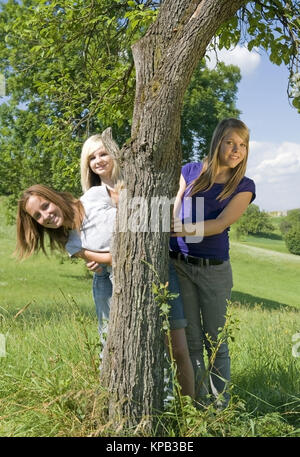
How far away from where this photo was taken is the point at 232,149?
369 centimetres

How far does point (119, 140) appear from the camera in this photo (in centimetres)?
1354

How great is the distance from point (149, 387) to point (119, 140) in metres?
10.9

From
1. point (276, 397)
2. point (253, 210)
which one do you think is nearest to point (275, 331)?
point (276, 397)

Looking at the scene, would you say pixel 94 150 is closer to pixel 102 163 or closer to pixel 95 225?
pixel 102 163

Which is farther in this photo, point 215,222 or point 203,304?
point 203,304

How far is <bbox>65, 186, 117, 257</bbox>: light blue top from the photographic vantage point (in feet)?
11.7

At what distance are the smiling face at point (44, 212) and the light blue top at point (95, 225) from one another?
0.15m

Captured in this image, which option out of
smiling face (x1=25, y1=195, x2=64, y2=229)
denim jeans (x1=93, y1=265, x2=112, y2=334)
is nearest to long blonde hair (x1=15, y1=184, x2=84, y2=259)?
smiling face (x1=25, y1=195, x2=64, y2=229)

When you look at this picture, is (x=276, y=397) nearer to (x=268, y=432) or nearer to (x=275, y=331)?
(x=268, y=432)

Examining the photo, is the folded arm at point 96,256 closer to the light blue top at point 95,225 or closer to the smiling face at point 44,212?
the light blue top at point 95,225

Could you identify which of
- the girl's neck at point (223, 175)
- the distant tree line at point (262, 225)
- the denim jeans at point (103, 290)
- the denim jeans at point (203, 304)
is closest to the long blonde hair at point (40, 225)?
the denim jeans at point (103, 290)

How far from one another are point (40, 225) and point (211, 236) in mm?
1293

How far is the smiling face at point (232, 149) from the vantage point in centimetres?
365

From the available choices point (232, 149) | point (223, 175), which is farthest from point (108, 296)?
point (232, 149)
